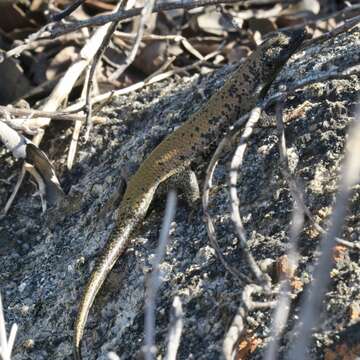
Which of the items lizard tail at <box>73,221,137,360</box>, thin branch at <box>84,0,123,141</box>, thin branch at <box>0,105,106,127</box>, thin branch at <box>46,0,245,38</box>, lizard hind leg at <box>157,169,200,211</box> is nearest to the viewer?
thin branch at <box>46,0,245,38</box>

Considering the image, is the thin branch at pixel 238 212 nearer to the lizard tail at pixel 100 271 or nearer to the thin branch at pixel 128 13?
the thin branch at pixel 128 13

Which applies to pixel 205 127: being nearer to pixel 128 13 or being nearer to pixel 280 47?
pixel 280 47

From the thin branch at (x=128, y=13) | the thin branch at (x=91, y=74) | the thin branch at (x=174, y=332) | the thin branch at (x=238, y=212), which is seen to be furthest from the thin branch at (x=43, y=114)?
the thin branch at (x=174, y=332)

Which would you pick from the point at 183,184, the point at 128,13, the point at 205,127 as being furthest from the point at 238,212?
the point at 205,127

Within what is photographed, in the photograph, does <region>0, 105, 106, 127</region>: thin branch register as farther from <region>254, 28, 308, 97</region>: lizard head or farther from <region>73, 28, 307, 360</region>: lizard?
<region>254, 28, 308, 97</region>: lizard head

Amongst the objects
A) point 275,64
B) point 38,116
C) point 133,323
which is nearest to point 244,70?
point 275,64

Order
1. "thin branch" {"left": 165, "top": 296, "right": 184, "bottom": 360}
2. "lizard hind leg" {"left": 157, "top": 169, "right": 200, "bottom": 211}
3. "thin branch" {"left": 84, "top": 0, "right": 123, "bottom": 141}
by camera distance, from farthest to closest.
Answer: "thin branch" {"left": 84, "top": 0, "right": 123, "bottom": 141}
"lizard hind leg" {"left": 157, "top": 169, "right": 200, "bottom": 211}
"thin branch" {"left": 165, "top": 296, "right": 184, "bottom": 360}

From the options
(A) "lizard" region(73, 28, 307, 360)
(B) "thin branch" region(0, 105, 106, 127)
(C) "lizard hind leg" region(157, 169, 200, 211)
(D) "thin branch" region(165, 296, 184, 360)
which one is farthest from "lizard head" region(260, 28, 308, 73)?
(D) "thin branch" region(165, 296, 184, 360)
